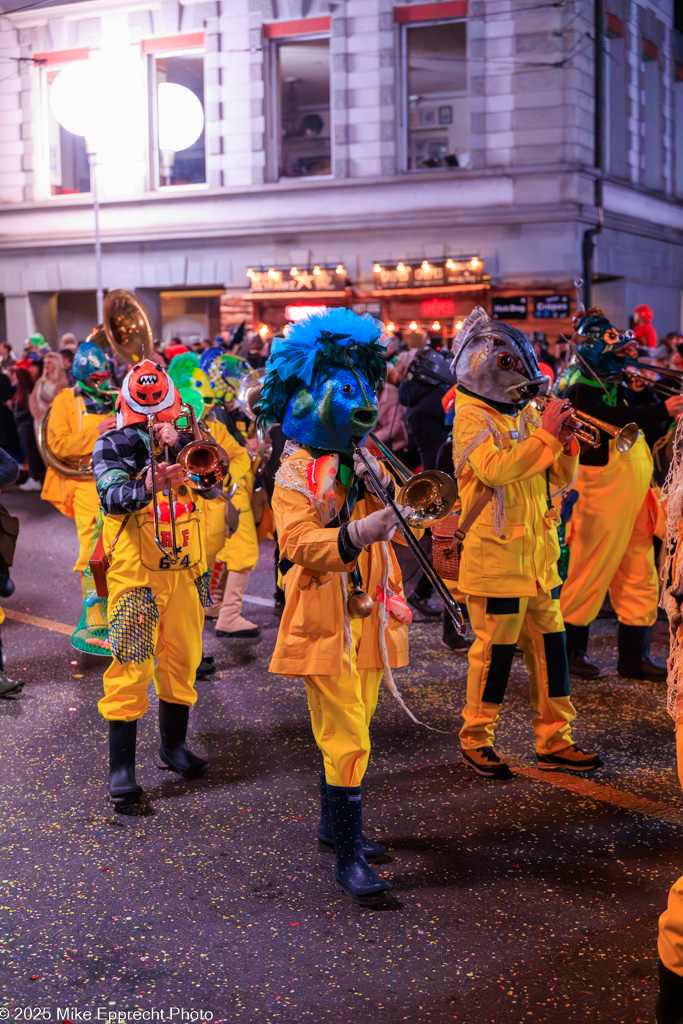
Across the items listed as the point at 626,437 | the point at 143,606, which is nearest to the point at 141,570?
the point at 143,606

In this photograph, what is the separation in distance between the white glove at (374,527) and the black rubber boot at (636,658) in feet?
10.8

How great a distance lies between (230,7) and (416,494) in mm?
19735

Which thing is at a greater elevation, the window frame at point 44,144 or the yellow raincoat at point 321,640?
the window frame at point 44,144

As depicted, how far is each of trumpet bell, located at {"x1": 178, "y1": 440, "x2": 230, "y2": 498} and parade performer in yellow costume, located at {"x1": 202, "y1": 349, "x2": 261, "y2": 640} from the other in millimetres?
2758

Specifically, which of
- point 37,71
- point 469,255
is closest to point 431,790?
point 469,255

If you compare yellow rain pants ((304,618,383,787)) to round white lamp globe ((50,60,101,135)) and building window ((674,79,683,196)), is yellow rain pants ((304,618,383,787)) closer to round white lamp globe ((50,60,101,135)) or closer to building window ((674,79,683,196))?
round white lamp globe ((50,60,101,135))

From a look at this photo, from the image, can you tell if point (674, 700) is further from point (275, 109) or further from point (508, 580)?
point (275, 109)

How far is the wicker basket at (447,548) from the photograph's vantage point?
4.84 m

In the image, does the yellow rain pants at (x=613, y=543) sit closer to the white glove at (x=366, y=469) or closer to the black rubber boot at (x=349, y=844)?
the white glove at (x=366, y=469)

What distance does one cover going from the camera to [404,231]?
2033 cm

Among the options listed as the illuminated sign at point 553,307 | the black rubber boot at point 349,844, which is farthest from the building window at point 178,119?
the black rubber boot at point 349,844

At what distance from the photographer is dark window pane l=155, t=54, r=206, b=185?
849 inches

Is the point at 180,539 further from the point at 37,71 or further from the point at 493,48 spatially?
the point at 37,71

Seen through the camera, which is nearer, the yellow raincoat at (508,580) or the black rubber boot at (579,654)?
the yellow raincoat at (508,580)
